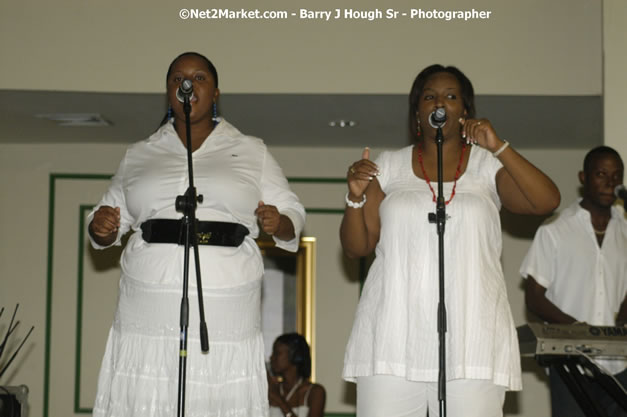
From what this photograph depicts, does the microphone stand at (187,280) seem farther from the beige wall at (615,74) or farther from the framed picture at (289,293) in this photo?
the framed picture at (289,293)

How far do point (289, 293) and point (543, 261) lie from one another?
2.84 metres

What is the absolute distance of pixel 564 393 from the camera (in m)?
4.82

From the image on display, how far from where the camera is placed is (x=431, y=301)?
3.19 m

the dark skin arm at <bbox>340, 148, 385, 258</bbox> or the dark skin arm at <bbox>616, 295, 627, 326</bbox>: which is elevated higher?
the dark skin arm at <bbox>340, 148, 385, 258</bbox>

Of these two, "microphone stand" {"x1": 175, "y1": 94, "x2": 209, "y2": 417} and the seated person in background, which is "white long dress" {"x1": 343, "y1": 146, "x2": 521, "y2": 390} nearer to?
"microphone stand" {"x1": 175, "y1": 94, "x2": 209, "y2": 417}

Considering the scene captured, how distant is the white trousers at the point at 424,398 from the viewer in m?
3.12

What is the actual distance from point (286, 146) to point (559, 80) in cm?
265

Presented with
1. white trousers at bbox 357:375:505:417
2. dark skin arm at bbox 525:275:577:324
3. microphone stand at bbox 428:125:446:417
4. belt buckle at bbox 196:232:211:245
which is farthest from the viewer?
dark skin arm at bbox 525:275:577:324

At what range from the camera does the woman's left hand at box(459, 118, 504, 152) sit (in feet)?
→ 10.8

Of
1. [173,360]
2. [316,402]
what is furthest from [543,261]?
[173,360]

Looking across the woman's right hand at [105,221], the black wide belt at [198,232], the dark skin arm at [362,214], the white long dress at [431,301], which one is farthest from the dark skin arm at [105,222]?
the white long dress at [431,301]

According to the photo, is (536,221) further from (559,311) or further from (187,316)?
(187,316)

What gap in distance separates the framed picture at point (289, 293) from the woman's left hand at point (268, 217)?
168 inches

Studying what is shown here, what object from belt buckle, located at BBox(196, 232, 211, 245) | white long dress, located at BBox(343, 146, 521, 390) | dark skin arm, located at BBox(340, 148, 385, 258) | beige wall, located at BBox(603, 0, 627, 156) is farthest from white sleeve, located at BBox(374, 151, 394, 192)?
beige wall, located at BBox(603, 0, 627, 156)
